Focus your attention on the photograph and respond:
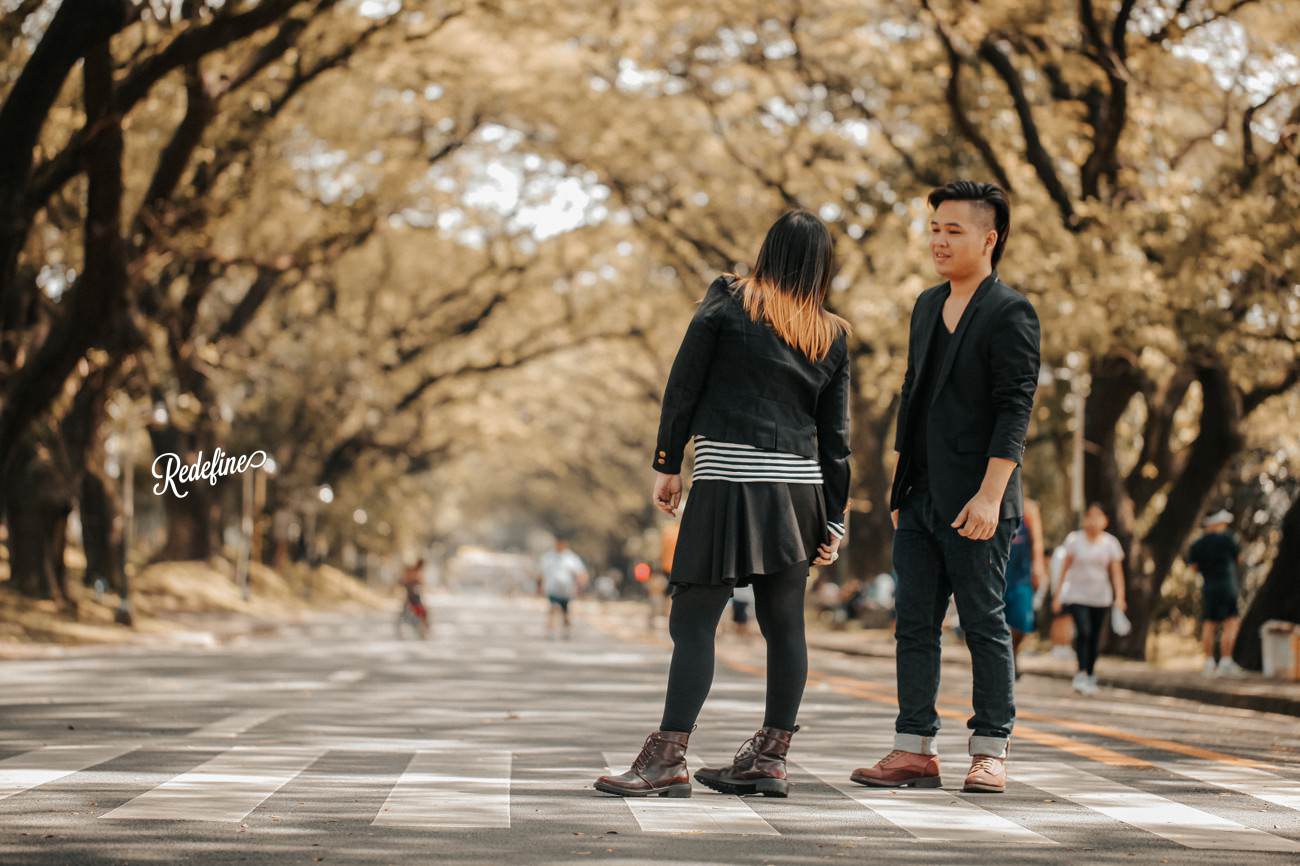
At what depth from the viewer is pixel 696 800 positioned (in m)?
6.50

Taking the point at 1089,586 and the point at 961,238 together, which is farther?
the point at 1089,586

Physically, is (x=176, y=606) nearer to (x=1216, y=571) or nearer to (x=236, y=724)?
(x=1216, y=571)

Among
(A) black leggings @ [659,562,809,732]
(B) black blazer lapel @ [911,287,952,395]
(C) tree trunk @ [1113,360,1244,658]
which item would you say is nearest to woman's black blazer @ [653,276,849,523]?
(A) black leggings @ [659,562,809,732]

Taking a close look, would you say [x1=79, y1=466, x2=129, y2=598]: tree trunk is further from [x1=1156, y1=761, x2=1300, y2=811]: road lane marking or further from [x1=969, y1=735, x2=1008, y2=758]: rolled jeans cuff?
[x1=969, y1=735, x2=1008, y2=758]: rolled jeans cuff

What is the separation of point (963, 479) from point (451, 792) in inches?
84.1

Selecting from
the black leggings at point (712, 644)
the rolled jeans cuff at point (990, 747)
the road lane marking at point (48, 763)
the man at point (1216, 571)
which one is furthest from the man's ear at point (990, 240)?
the man at point (1216, 571)

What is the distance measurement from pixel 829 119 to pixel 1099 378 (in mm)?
9842

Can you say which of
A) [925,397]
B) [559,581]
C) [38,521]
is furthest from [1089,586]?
[559,581]

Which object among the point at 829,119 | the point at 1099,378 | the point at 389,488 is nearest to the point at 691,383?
the point at 1099,378

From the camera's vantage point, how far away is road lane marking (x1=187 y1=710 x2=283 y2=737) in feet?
30.6

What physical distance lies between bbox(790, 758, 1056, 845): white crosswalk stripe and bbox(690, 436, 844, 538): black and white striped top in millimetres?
1152

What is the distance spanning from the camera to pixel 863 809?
6340 mm

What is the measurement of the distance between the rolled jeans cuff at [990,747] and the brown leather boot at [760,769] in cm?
68

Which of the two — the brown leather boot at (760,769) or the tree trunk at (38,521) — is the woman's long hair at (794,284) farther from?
the tree trunk at (38,521)
